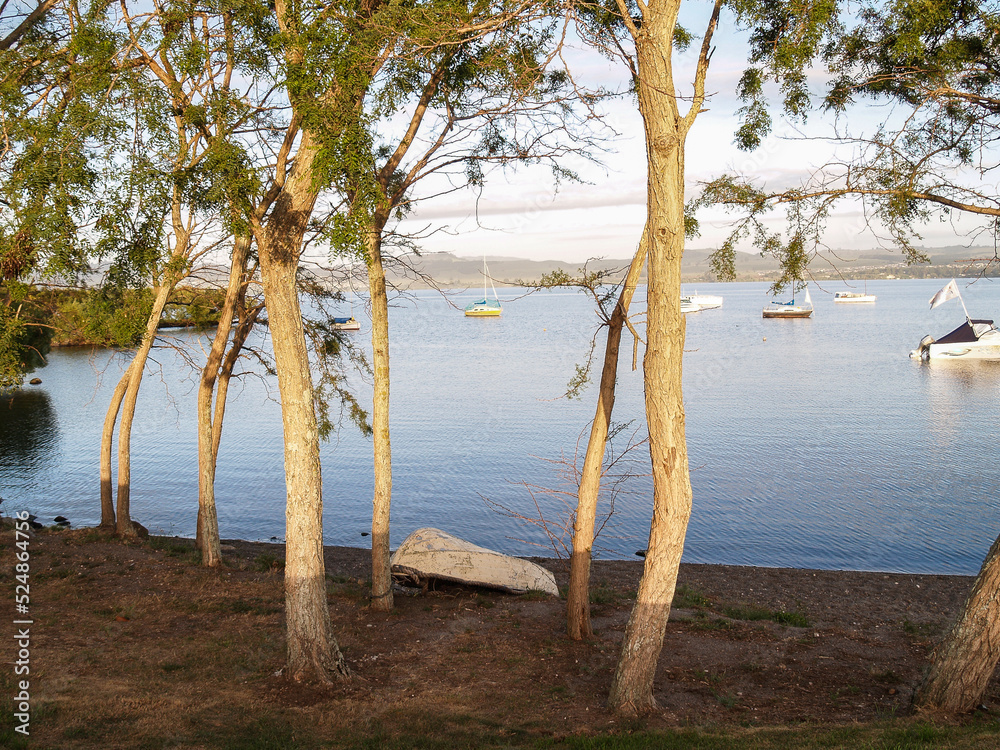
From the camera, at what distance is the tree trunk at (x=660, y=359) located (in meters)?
6.14

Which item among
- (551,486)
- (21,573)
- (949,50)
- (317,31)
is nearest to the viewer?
(317,31)

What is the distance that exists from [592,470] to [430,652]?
325cm

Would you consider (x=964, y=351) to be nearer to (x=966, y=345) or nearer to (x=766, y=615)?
(x=966, y=345)

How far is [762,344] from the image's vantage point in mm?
67000

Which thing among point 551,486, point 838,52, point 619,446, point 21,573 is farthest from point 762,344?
point 21,573

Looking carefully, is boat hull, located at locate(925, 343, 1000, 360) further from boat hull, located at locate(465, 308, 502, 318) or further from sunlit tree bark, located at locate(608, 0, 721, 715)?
boat hull, located at locate(465, 308, 502, 318)

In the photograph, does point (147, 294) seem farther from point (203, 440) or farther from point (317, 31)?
point (317, 31)

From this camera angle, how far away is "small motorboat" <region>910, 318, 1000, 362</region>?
5072cm

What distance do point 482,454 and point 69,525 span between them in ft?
46.6

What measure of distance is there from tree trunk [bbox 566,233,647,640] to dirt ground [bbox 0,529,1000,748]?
1.50 ft

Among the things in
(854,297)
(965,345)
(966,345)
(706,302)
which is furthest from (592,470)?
(854,297)

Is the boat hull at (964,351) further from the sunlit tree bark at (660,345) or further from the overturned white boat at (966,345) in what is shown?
the sunlit tree bark at (660,345)

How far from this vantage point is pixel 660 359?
6457 mm

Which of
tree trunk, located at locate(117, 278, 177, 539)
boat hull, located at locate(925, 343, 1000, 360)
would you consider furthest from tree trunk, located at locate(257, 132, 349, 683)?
boat hull, located at locate(925, 343, 1000, 360)
